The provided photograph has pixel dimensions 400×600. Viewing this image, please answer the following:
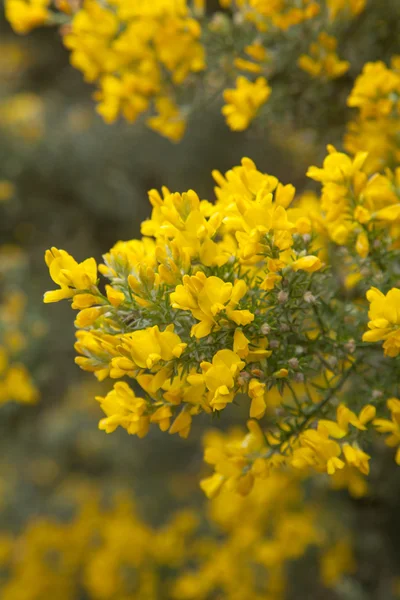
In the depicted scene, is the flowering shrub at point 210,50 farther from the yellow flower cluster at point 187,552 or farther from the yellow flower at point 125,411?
the yellow flower cluster at point 187,552

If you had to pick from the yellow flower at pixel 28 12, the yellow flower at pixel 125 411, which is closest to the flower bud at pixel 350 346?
the yellow flower at pixel 125 411

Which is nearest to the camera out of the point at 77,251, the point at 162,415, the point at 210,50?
the point at 162,415

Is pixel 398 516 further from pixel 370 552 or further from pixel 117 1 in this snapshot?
pixel 117 1

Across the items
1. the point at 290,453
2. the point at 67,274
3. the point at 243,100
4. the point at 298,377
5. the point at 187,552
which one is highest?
the point at 243,100

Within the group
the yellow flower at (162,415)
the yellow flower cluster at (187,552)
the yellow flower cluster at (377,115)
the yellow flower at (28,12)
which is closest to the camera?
the yellow flower at (162,415)

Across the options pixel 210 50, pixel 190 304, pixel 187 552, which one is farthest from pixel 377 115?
pixel 187 552

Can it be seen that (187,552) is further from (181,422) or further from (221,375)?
(221,375)
